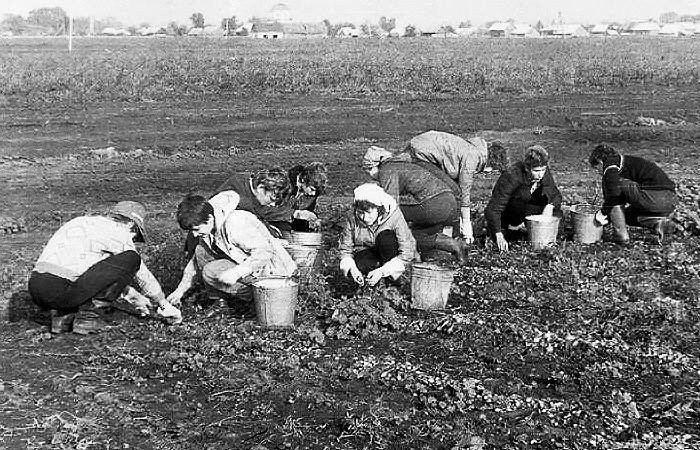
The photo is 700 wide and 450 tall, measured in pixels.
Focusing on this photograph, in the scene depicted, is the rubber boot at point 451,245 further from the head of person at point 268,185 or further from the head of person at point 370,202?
the head of person at point 268,185

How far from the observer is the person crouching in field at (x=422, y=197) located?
7691 mm

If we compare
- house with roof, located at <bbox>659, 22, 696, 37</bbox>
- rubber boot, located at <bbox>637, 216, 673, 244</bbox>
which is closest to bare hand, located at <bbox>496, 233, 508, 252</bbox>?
rubber boot, located at <bbox>637, 216, 673, 244</bbox>

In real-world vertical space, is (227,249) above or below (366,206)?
below

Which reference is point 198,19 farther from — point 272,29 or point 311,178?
point 311,178

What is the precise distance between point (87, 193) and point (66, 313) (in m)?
5.51

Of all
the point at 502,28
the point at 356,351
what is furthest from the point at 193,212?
the point at 502,28

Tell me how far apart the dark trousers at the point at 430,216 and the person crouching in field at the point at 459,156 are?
0.25m

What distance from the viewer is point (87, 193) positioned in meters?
11.5

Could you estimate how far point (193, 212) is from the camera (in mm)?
5945

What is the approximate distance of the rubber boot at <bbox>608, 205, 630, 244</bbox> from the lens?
27.9 feet

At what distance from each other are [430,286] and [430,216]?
52.6 inches

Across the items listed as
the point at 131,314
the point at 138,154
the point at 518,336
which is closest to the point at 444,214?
the point at 518,336

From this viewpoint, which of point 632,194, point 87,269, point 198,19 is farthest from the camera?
point 198,19

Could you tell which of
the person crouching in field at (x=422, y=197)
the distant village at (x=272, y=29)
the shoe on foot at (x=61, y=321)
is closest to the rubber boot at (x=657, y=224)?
the person crouching in field at (x=422, y=197)
